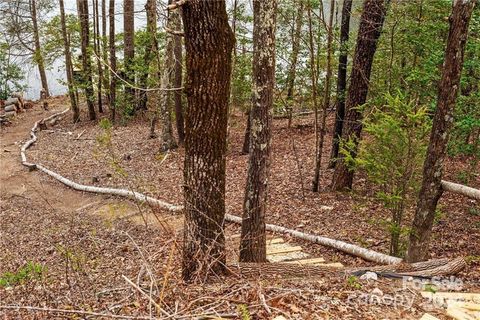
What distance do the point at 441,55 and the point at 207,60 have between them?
5326 millimetres

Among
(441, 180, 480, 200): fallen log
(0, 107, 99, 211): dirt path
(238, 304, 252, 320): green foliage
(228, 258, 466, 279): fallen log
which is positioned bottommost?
(0, 107, 99, 211): dirt path

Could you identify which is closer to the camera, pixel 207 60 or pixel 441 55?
A: pixel 207 60

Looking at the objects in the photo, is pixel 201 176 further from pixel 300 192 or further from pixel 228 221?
pixel 300 192

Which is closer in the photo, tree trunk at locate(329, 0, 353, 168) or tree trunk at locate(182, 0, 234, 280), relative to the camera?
tree trunk at locate(182, 0, 234, 280)

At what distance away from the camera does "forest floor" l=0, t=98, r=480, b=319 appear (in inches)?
146

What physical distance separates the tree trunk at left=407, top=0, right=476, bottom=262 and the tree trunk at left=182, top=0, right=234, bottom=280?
8.82 feet

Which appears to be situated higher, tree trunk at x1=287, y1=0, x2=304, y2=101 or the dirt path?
tree trunk at x1=287, y1=0, x2=304, y2=101

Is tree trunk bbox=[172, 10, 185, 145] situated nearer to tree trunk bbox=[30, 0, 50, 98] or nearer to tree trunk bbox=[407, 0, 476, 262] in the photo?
tree trunk bbox=[407, 0, 476, 262]

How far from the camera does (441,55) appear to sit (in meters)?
7.71

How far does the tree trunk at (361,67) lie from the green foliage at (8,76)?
72.2 ft

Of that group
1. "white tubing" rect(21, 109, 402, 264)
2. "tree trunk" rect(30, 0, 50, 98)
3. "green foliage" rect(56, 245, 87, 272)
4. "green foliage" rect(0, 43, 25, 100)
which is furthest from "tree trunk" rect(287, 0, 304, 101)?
"green foliage" rect(0, 43, 25, 100)

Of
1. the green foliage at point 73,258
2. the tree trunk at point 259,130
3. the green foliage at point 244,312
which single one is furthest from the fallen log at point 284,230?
the green foliage at point 244,312

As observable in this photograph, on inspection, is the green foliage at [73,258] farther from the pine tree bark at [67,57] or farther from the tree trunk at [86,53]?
the pine tree bark at [67,57]

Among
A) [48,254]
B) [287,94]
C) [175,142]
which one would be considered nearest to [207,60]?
[48,254]
